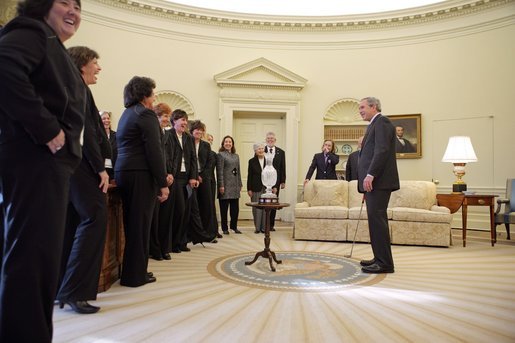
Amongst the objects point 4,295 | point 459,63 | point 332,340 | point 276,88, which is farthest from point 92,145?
point 459,63

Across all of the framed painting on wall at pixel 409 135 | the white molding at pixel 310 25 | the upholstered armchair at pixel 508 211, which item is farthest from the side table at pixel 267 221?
the white molding at pixel 310 25

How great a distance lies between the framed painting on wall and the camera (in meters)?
7.45

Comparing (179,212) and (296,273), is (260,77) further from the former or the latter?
(296,273)

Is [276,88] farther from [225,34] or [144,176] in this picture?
[144,176]

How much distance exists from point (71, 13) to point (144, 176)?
159cm

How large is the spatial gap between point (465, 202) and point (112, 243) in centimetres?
462

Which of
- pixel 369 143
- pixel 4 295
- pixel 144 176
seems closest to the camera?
pixel 4 295

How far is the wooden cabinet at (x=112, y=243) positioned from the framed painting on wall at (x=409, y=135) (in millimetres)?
5853

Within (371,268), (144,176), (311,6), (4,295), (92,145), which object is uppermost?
(311,6)

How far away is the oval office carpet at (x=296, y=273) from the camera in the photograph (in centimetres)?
310

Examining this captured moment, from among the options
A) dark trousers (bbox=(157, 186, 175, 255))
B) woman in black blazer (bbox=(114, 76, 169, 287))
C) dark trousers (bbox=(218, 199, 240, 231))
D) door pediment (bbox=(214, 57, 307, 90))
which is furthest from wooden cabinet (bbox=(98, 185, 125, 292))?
door pediment (bbox=(214, 57, 307, 90))

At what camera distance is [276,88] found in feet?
25.8

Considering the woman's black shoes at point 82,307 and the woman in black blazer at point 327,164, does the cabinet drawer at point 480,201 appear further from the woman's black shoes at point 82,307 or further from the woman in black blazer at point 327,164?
the woman's black shoes at point 82,307

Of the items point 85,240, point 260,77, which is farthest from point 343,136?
point 85,240
